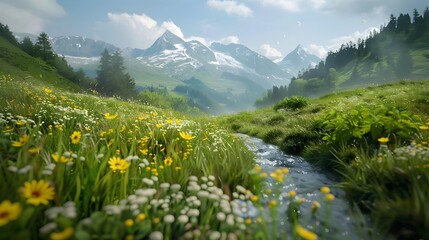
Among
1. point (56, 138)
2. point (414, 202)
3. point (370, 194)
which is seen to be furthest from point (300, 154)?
point (56, 138)

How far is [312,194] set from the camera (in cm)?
545

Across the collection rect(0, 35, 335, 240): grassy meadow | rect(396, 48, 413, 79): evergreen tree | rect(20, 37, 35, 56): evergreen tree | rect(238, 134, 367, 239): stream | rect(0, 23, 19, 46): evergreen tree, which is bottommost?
rect(238, 134, 367, 239): stream

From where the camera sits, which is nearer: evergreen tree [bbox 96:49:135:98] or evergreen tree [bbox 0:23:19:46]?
evergreen tree [bbox 96:49:135:98]

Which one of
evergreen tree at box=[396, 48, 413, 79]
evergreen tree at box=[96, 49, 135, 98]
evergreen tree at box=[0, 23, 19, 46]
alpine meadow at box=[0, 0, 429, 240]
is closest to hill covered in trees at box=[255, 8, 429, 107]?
evergreen tree at box=[396, 48, 413, 79]

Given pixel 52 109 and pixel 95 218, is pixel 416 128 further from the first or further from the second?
pixel 52 109

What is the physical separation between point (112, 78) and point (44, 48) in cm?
2964

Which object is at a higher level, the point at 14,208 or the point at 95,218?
the point at 14,208

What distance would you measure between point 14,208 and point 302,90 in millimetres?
180591

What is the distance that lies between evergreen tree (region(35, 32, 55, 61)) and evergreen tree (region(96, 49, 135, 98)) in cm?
1951

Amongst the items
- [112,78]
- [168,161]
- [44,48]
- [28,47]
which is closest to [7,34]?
[28,47]

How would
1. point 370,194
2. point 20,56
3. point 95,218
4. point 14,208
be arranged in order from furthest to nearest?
point 20,56 → point 370,194 → point 95,218 → point 14,208

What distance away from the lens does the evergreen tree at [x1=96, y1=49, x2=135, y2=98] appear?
303ft

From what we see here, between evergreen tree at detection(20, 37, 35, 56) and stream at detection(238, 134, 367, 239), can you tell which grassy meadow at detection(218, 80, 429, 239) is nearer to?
stream at detection(238, 134, 367, 239)

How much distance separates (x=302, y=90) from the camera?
173 meters
